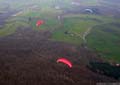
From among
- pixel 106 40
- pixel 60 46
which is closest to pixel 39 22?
pixel 60 46

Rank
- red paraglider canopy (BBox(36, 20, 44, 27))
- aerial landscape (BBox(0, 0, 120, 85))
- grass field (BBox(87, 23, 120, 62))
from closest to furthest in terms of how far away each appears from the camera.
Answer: aerial landscape (BBox(0, 0, 120, 85)) < grass field (BBox(87, 23, 120, 62)) < red paraglider canopy (BBox(36, 20, 44, 27))

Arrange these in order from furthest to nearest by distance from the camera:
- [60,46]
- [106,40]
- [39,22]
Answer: [39,22] → [106,40] → [60,46]

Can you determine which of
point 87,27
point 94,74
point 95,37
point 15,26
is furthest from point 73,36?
point 94,74

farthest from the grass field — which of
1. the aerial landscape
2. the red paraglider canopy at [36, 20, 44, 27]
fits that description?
the red paraglider canopy at [36, 20, 44, 27]

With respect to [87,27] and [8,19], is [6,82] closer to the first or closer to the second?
[87,27]

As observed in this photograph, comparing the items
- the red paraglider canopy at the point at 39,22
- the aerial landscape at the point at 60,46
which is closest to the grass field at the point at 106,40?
the aerial landscape at the point at 60,46

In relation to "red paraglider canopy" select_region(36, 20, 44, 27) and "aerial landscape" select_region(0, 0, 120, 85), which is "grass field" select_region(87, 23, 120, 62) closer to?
"aerial landscape" select_region(0, 0, 120, 85)

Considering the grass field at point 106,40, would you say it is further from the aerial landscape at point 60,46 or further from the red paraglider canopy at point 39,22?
the red paraglider canopy at point 39,22

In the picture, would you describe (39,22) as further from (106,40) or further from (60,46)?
(106,40)
